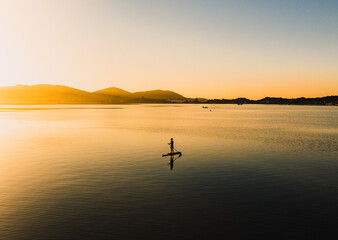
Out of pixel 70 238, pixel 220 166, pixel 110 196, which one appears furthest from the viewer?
pixel 220 166

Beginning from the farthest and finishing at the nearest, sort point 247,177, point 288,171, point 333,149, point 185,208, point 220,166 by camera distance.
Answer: point 333,149 < point 220,166 < point 288,171 < point 247,177 < point 185,208

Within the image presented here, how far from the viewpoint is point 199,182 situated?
27.9m

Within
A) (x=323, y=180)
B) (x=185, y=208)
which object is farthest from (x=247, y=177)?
(x=185, y=208)

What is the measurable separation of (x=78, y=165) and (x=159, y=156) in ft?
40.7

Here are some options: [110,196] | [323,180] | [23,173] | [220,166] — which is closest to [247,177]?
[220,166]

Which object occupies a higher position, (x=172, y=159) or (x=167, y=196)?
(x=167, y=196)

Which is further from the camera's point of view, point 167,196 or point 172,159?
point 172,159

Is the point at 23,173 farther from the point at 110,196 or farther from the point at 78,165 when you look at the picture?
the point at 110,196

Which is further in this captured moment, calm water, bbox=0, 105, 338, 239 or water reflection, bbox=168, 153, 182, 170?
water reflection, bbox=168, 153, 182, 170

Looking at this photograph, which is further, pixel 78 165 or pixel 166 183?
pixel 78 165

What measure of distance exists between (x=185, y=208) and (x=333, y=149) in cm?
3973

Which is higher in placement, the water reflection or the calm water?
the calm water

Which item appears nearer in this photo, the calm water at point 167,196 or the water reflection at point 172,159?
the calm water at point 167,196

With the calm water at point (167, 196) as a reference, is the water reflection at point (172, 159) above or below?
below
